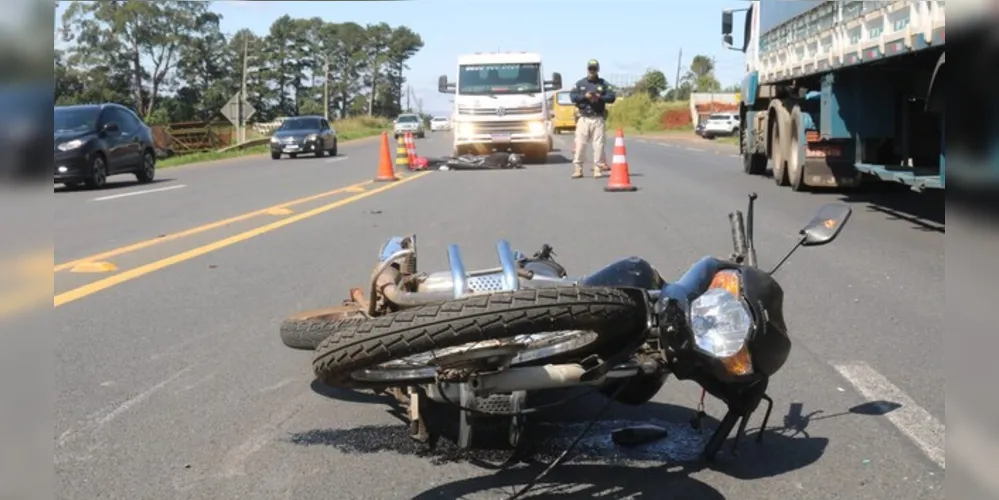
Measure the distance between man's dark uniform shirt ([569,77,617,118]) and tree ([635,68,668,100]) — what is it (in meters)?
82.6

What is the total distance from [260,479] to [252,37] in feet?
204

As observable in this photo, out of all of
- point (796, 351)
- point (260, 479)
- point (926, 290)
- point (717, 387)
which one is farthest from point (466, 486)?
point (926, 290)

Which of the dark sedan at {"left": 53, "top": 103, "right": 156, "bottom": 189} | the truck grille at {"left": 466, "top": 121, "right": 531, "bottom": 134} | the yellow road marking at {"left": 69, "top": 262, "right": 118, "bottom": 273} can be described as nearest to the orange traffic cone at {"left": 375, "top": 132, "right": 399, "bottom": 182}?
the truck grille at {"left": 466, "top": 121, "right": 531, "bottom": 134}

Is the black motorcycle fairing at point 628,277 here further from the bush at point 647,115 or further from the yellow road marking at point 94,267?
the bush at point 647,115

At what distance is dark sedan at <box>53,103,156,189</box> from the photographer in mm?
18094

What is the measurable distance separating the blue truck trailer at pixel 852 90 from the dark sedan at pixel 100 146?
1202 centimetres

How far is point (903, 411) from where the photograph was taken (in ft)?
14.5

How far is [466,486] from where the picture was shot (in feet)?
11.9

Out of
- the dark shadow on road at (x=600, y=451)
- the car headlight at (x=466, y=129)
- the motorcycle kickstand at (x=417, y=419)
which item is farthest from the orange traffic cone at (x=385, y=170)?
the motorcycle kickstand at (x=417, y=419)

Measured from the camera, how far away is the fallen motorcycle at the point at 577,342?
9.14 feet

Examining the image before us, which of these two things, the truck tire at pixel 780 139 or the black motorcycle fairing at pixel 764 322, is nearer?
the black motorcycle fairing at pixel 764 322

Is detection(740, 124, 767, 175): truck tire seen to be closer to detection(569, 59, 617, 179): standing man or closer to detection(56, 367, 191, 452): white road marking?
detection(569, 59, 617, 179): standing man

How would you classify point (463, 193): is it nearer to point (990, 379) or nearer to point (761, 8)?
point (761, 8)

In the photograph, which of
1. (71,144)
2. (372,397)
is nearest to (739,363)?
(372,397)
